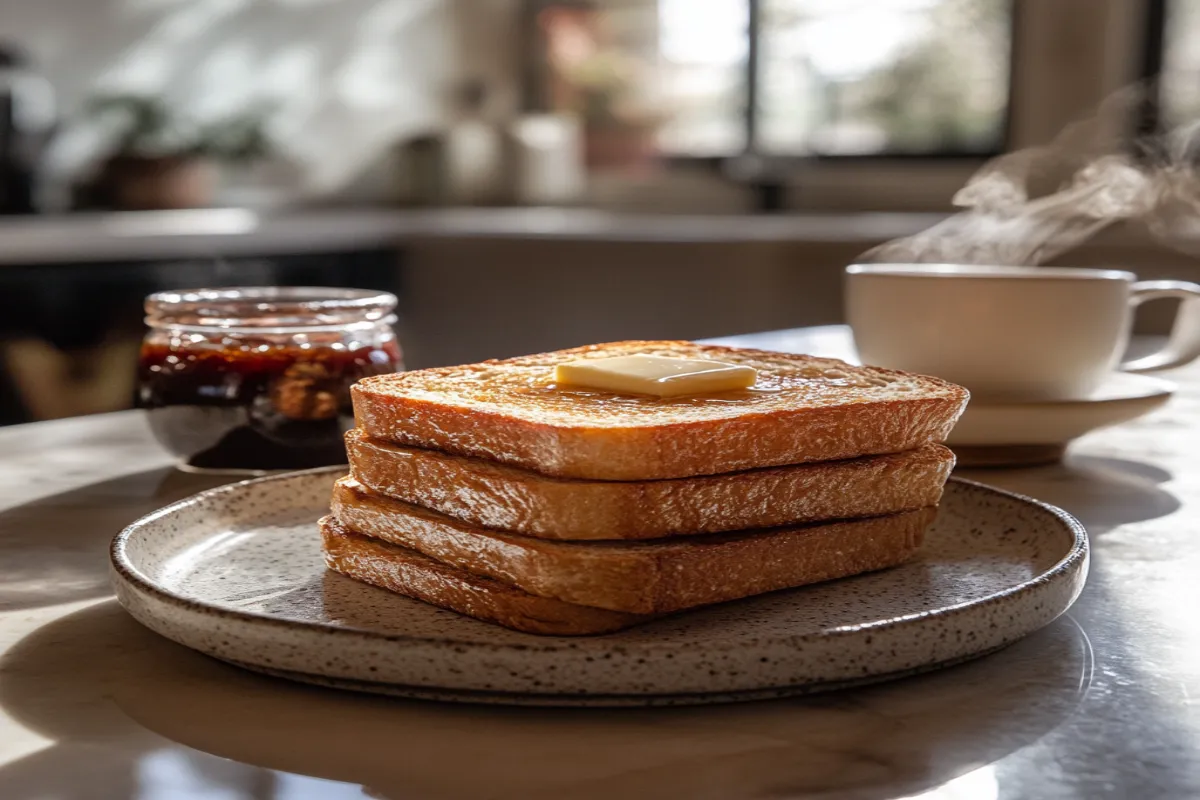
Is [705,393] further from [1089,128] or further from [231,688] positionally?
[1089,128]

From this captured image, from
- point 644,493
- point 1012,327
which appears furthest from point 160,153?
point 644,493

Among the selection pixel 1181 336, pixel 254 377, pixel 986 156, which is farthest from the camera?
pixel 986 156

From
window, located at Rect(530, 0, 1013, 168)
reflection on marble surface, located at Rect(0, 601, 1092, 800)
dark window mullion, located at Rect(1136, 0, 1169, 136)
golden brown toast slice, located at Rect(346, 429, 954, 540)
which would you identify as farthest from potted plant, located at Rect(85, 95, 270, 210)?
reflection on marble surface, located at Rect(0, 601, 1092, 800)

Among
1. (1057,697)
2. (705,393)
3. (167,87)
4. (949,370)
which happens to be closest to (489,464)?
(705,393)

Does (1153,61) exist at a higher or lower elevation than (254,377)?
higher

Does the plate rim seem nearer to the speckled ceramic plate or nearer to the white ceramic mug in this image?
the speckled ceramic plate

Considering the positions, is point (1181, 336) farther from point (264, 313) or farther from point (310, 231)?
point (310, 231)

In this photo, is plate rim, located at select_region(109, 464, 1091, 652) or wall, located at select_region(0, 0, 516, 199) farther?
wall, located at select_region(0, 0, 516, 199)
